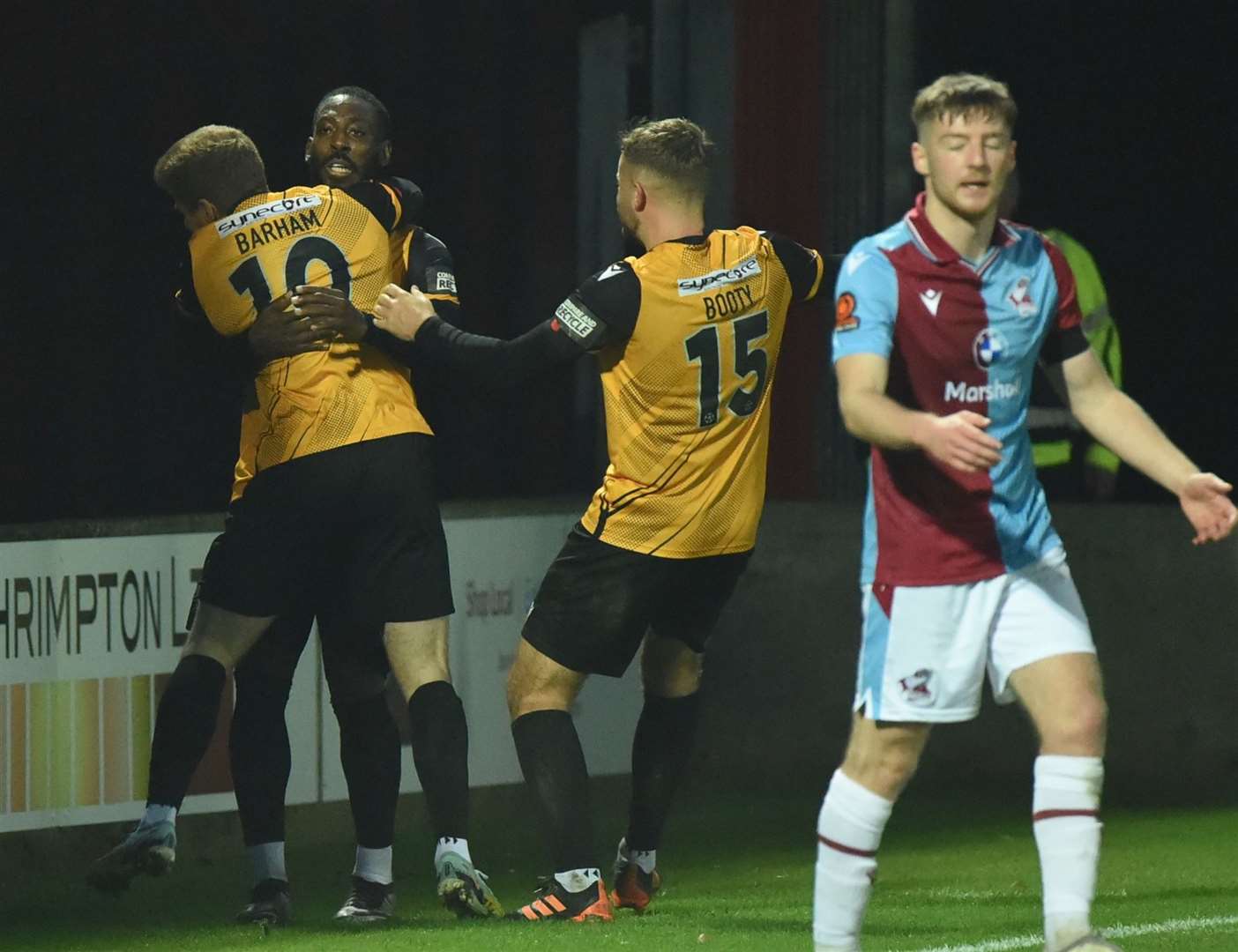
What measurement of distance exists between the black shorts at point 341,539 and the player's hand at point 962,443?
214cm

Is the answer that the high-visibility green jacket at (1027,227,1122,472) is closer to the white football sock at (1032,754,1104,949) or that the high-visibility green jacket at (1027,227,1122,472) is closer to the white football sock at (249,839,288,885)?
the white football sock at (249,839,288,885)

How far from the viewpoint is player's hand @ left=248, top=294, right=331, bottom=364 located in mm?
6566

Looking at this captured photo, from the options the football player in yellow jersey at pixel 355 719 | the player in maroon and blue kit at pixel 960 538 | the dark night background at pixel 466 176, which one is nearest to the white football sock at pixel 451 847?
the football player in yellow jersey at pixel 355 719

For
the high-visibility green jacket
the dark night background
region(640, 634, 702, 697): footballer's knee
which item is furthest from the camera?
the dark night background

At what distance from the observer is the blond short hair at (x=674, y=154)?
6.39 metres

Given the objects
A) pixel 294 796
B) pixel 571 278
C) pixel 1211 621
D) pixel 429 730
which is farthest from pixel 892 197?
pixel 429 730

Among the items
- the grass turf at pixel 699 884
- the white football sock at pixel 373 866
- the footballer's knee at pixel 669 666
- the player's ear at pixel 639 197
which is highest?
the player's ear at pixel 639 197

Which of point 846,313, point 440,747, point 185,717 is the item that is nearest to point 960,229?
point 846,313

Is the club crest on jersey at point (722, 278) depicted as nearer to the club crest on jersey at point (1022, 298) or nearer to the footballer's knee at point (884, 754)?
the club crest on jersey at point (1022, 298)

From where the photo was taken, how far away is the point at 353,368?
669cm

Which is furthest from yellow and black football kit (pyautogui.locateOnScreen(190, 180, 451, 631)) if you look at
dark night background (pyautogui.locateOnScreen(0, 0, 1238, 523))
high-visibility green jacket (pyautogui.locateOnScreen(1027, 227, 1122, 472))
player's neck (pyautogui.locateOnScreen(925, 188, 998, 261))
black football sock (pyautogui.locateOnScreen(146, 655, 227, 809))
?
high-visibility green jacket (pyautogui.locateOnScreen(1027, 227, 1122, 472))

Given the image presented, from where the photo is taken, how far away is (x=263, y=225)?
260 inches

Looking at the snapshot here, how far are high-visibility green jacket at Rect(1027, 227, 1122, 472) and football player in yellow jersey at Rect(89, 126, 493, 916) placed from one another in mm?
3664

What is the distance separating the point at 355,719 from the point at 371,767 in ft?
0.43
